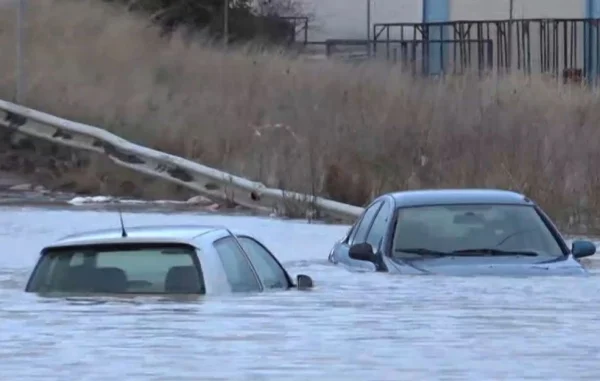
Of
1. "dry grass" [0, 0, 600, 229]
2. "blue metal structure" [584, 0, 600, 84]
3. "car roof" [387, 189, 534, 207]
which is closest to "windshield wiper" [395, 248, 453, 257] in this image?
"car roof" [387, 189, 534, 207]

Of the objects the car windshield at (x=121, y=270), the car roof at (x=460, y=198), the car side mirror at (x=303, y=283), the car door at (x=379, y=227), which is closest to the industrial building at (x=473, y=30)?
the car door at (x=379, y=227)

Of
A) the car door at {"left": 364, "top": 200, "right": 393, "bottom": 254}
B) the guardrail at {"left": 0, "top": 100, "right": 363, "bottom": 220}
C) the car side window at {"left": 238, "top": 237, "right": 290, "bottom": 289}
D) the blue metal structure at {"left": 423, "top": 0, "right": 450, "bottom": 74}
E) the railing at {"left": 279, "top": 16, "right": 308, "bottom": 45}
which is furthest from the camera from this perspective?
the railing at {"left": 279, "top": 16, "right": 308, "bottom": 45}

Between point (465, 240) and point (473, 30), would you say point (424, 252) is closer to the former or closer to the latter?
point (465, 240)

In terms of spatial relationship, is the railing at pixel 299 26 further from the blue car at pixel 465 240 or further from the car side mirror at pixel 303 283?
the car side mirror at pixel 303 283

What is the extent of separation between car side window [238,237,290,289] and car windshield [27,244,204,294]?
34.9 inches

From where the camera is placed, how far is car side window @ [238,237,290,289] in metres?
11.0

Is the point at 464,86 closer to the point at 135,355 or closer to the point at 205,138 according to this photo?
the point at 205,138


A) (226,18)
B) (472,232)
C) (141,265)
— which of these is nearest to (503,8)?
(226,18)

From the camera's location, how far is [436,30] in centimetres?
4225

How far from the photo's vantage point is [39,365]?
7.04m

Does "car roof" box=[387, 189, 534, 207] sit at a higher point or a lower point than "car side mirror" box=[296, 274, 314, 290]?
higher

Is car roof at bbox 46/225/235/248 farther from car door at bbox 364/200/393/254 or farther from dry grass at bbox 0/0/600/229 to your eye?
dry grass at bbox 0/0/600/229

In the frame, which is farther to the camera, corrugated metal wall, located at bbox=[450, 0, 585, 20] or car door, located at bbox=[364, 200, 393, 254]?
corrugated metal wall, located at bbox=[450, 0, 585, 20]

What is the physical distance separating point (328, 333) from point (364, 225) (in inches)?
228
